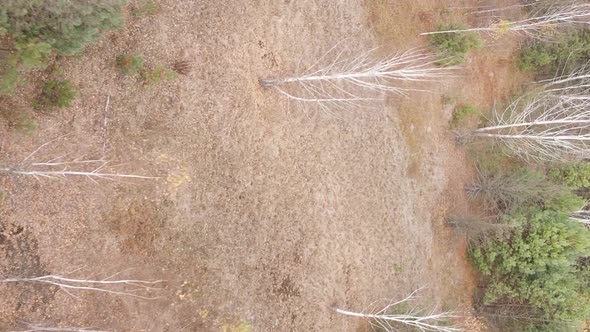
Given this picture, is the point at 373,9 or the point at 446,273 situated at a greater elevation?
the point at 373,9

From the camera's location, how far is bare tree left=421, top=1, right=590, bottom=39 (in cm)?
1633

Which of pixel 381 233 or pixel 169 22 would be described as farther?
pixel 381 233

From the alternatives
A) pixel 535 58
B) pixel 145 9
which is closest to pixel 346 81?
pixel 145 9

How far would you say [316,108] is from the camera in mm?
14602

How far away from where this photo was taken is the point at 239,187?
1344 centimetres

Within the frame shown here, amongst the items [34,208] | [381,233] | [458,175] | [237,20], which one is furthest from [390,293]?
[34,208]

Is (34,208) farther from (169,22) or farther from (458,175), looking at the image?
(458,175)

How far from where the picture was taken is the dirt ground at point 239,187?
37.0ft

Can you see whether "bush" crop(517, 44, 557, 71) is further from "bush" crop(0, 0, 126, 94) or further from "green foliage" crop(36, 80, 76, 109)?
"green foliage" crop(36, 80, 76, 109)

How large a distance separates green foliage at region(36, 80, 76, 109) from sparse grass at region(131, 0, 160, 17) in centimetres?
211

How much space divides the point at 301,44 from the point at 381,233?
5.21 meters

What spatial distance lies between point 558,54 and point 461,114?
11.5 ft

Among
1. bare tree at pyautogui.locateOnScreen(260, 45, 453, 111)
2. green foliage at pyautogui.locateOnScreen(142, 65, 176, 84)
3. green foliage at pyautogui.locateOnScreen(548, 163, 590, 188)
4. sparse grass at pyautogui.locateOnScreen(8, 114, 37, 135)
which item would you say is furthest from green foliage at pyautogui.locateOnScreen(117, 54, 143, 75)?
green foliage at pyautogui.locateOnScreen(548, 163, 590, 188)

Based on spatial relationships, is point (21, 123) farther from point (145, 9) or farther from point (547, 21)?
point (547, 21)
